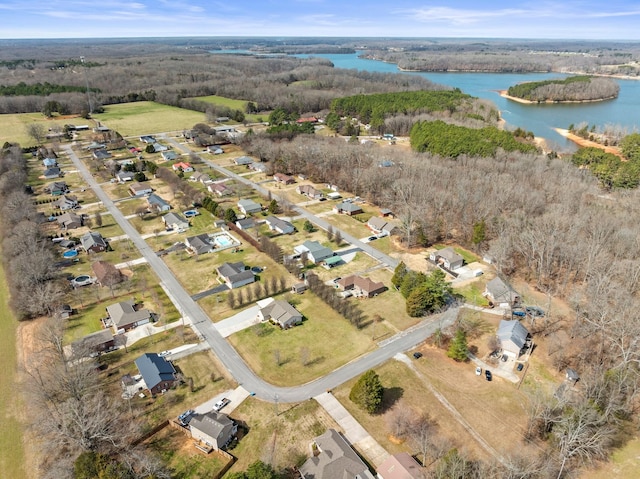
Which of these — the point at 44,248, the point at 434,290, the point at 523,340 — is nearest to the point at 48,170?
the point at 44,248

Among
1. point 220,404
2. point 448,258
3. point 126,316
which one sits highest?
point 448,258

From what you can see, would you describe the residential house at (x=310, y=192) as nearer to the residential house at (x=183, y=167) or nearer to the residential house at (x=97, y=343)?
the residential house at (x=183, y=167)

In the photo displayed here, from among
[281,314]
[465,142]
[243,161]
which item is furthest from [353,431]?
[243,161]

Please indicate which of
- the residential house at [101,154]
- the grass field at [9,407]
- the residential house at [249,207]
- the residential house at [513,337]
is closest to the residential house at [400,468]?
the residential house at [513,337]

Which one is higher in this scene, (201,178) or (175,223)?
(201,178)

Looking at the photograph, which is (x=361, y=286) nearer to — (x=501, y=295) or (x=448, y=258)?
(x=448, y=258)

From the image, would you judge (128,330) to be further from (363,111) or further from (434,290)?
(363,111)
